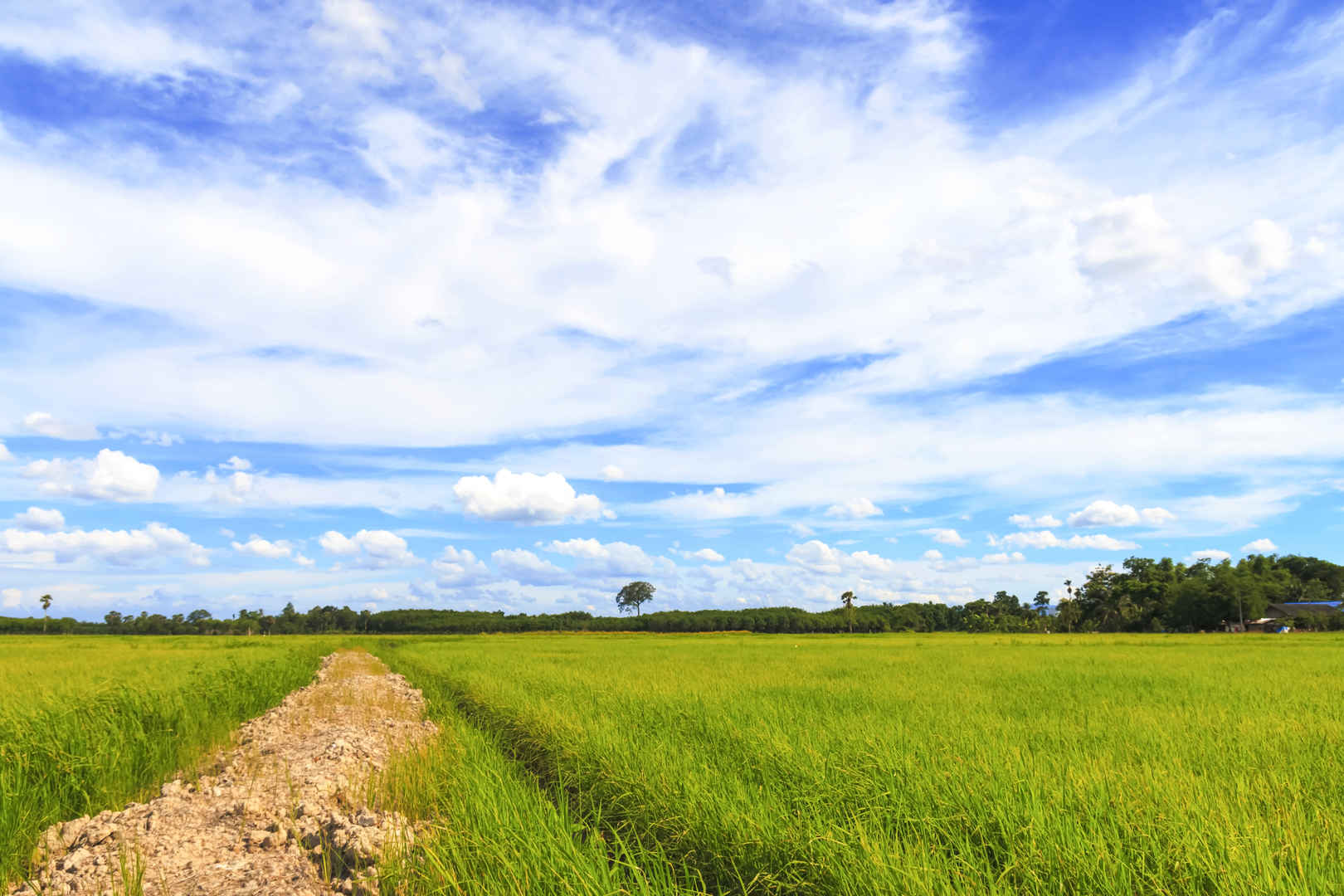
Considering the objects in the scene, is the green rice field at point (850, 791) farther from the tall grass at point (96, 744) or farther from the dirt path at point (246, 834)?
the dirt path at point (246, 834)

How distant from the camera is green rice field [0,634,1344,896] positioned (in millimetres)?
4098

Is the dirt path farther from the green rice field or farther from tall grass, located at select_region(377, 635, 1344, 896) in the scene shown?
tall grass, located at select_region(377, 635, 1344, 896)

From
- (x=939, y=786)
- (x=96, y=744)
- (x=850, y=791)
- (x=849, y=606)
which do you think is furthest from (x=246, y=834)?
(x=849, y=606)

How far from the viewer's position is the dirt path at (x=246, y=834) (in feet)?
18.1

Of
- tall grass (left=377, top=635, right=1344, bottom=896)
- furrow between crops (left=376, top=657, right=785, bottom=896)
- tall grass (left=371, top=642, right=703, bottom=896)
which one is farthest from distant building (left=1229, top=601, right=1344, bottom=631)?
tall grass (left=371, top=642, right=703, bottom=896)

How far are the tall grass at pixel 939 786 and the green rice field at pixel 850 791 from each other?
3cm

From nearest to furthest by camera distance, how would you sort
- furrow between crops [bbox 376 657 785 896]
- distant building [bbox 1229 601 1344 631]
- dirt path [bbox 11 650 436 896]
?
1. furrow between crops [bbox 376 657 785 896]
2. dirt path [bbox 11 650 436 896]
3. distant building [bbox 1229 601 1344 631]

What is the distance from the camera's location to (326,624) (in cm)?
13700

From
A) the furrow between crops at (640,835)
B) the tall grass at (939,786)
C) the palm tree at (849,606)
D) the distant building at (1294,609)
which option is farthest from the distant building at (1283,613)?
the furrow between crops at (640,835)

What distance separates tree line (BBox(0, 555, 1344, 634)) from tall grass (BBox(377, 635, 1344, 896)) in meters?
93.7

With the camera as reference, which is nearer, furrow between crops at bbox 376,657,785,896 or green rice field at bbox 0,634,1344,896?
green rice field at bbox 0,634,1344,896

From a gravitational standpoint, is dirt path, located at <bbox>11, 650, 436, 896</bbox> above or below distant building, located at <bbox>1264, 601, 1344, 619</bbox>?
above

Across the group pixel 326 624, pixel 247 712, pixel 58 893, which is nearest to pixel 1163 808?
pixel 58 893

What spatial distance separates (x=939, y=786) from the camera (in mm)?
5355
